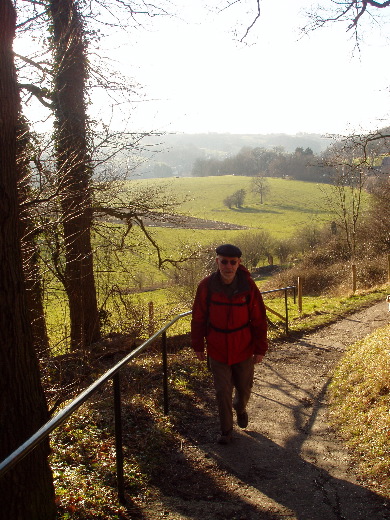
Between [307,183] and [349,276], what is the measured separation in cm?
4781

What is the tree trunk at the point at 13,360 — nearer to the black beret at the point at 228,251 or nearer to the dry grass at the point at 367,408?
the black beret at the point at 228,251

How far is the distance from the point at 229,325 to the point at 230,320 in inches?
1.9

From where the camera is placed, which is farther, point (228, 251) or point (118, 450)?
point (228, 251)

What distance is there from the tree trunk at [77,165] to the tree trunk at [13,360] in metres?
5.45

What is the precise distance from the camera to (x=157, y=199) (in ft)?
36.0

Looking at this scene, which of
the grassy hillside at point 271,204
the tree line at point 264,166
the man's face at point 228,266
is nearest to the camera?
the man's face at point 228,266

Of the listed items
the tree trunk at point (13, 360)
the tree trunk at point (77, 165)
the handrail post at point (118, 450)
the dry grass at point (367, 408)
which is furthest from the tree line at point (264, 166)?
the tree trunk at point (13, 360)

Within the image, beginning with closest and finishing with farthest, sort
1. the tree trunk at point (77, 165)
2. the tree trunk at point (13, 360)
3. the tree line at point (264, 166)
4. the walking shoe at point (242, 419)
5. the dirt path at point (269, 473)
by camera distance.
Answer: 1. the tree trunk at point (13, 360)
2. the dirt path at point (269, 473)
3. the walking shoe at point (242, 419)
4. the tree trunk at point (77, 165)
5. the tree line at point (264, 166)

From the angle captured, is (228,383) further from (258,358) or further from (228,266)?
(228,266)

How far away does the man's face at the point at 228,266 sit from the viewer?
443cm

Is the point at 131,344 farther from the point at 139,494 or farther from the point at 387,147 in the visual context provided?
the point at 387,147

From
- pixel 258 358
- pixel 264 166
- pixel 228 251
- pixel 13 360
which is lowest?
pixel 258 358

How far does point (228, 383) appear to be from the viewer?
4609mm

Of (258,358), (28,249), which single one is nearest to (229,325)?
(258,358)
